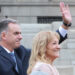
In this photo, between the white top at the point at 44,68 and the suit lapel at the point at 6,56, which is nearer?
the white top at the point at 44,68

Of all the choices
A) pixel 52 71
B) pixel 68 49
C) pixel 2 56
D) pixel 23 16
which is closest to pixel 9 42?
pixel 2 56

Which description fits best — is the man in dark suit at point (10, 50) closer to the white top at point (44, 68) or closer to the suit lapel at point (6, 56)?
the suit lapel at point (6, 56)

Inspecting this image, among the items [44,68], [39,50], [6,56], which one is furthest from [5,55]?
[44,68]

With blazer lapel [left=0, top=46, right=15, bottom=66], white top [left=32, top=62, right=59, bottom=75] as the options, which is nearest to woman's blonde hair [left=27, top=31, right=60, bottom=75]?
white top [left=32, top=62, right=59, bottom=75]

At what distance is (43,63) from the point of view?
9.35 ft

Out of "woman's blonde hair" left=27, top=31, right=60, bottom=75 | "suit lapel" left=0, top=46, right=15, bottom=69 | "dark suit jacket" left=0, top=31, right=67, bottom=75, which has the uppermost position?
A: "woman's blonde hair" left=27, top=31, right=60, bottom=75

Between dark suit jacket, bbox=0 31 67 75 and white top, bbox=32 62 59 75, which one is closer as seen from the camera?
white top, bbox=32 62 59 75

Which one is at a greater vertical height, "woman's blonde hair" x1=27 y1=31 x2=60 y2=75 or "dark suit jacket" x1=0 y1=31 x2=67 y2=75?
"woman's blonde hair" x1=27 y1=31 x2=60 y2=75

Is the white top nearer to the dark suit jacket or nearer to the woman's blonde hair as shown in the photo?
the woman's blonde hair

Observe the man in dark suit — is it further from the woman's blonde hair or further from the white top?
the white top

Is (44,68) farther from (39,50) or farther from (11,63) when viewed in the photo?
(11,63)

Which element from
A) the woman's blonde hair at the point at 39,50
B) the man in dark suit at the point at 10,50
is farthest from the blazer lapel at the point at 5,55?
the woman's blonde hair at the point at 39,50

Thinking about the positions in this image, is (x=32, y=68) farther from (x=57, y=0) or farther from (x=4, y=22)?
(x=57, y=0)

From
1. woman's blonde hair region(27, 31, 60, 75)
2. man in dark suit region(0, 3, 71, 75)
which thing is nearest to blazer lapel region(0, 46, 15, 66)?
man in dark suit region(0, 3, 71, 75)
